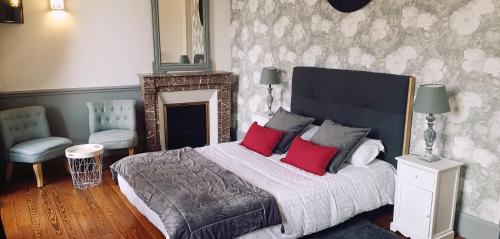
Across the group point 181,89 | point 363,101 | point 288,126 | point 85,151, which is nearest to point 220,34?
point 181,89

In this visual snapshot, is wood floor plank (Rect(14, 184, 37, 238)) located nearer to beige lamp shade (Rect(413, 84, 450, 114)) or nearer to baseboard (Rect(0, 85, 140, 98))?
baseboard (Rect(0, 85, 140, 98))

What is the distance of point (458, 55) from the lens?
285 cm

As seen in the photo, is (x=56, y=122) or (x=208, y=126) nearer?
(x=56, y=122)

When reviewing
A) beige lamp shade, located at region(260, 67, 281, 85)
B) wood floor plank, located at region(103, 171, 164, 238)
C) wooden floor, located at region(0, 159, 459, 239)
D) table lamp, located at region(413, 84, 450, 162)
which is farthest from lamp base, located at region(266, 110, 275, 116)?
table lamp, located at region(413, 84, 450, 162)

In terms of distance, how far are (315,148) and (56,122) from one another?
3235 millimetres

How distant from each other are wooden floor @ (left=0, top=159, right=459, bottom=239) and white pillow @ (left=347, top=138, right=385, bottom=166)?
0.50 meters

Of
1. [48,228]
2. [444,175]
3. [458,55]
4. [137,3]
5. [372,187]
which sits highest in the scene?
[137,3]

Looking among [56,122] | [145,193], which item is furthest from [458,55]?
[56,122]

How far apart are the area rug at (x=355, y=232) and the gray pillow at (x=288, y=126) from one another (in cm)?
97

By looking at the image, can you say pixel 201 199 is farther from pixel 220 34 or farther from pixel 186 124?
pixel 220 34

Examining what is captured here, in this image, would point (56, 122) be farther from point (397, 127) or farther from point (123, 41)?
point (397, 127)

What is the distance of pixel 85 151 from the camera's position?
4066 mm

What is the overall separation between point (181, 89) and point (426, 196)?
11.2ft

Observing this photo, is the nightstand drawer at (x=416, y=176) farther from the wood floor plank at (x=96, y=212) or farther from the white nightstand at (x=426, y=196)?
the wood floor plank at (x=96, y=212)
